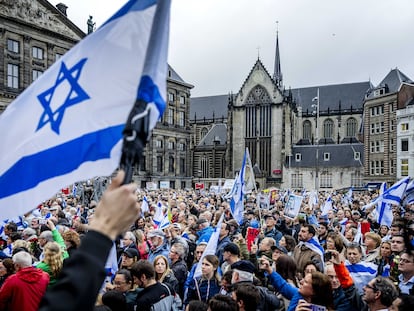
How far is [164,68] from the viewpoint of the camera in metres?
2.52

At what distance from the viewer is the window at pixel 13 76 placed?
142 ft

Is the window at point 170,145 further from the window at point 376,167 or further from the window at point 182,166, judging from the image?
the window at point 376,167

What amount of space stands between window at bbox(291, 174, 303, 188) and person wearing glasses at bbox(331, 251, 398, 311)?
205 feet

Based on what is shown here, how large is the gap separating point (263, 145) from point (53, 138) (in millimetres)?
68677

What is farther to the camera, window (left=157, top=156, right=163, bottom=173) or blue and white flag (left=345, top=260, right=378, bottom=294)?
window (left=157, top=156, right=163, bottom=173)

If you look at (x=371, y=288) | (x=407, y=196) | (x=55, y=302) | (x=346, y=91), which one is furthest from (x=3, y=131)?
(x=346, y=91)

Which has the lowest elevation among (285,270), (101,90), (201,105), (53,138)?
(285,270)

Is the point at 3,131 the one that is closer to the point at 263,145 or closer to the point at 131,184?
the point at 131,184

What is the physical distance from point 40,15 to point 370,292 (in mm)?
48407

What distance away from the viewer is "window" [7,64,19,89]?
142ft

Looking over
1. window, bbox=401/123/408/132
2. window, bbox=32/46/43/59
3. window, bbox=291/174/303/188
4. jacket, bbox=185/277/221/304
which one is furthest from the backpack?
window, bbox=291/174/303/188

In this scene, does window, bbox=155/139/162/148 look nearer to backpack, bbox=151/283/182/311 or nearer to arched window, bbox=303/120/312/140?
arched window, bbox=303/120/312/140

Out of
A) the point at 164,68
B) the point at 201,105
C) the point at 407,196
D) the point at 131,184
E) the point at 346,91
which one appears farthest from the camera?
the point at 201,105

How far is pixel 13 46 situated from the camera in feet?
143
